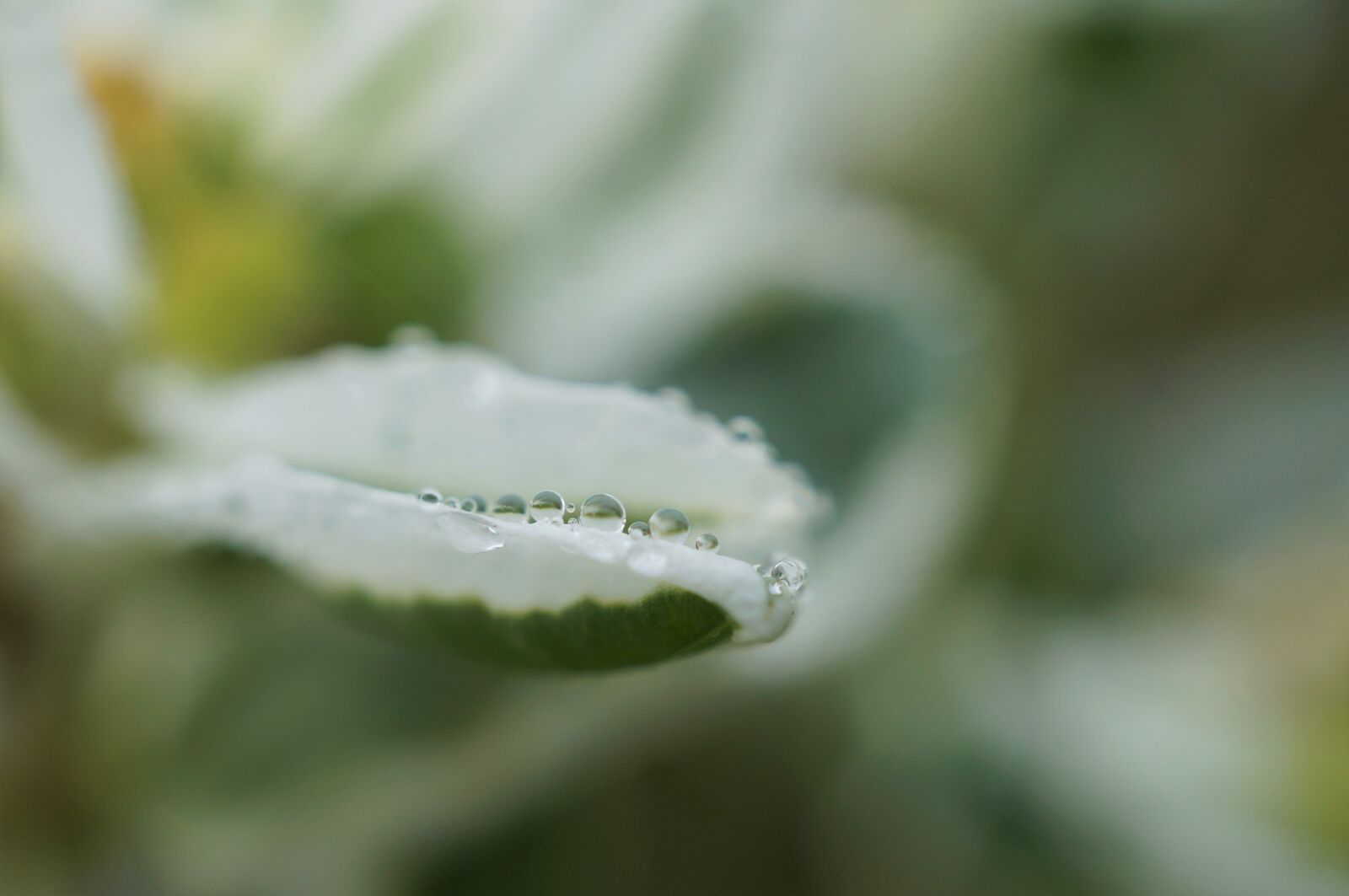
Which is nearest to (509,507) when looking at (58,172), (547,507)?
(547,507)

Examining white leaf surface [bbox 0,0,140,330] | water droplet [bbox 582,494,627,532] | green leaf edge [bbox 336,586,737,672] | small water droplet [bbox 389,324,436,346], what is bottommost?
green leaf edge [bbox 336,586,737,672]

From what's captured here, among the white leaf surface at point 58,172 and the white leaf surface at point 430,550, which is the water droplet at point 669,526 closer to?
the white leaf surface at point 430,550

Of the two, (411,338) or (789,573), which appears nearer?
(789,573)

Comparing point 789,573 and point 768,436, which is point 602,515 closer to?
point 789,573

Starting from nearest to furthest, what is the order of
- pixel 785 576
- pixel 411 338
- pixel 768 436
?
pixel 785 576 → pixel 411 338 → pixel 768 436

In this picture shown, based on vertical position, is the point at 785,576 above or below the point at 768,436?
below

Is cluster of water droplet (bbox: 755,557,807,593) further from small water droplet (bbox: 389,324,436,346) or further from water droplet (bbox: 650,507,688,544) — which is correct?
small water droplet (bbox: 389,324,436,346)

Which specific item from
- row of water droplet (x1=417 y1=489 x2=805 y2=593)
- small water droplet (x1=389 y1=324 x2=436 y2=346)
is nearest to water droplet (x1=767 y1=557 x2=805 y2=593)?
row of water droplet (x1=417 y1=489 x2=805 y2=593)
